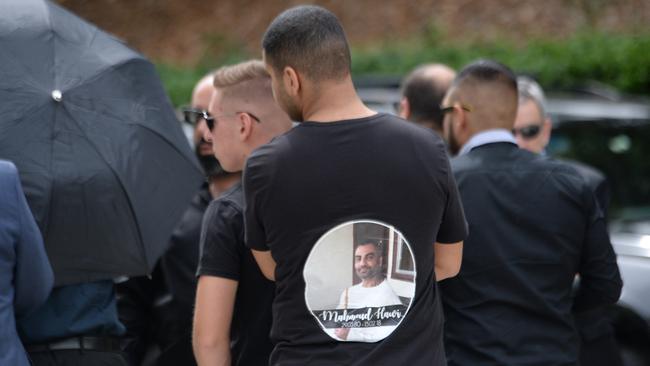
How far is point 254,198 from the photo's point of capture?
2.73 m

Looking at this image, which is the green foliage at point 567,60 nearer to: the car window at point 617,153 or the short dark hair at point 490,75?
the car window at point 617,153

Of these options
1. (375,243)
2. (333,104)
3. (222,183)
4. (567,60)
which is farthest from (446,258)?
(567,60)

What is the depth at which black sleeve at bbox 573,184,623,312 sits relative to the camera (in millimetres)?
3518

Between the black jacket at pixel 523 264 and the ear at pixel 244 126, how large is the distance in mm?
832

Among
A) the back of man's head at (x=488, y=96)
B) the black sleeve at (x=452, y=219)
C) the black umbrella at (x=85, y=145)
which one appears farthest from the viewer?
the back of man's head at (x=488, y=96)

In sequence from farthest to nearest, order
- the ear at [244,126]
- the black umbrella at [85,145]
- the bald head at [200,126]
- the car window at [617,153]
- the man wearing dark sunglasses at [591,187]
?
the car window at [617,153] → the bald head at [200,126] → the man wearing dark sunglasses at [591,187] → the black umbrella at [85,145] → the ear at [244,126]

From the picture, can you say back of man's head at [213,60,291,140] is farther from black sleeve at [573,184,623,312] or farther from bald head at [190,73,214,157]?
bald head at [190,73,214,157]

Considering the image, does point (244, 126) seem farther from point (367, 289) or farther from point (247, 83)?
point (367, 289)

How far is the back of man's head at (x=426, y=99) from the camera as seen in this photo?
16.2 feet

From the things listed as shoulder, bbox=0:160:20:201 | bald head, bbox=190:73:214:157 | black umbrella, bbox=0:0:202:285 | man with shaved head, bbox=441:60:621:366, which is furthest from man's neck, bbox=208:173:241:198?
shoulder, bbox=0:160:20:201

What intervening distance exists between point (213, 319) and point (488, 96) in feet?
4.91

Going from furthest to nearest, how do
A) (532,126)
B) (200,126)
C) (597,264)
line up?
(532,126)
(200,126)
(597,264)

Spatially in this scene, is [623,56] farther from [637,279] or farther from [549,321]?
[549,321]

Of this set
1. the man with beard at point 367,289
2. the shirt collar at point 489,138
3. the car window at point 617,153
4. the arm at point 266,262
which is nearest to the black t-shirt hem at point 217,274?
the arm at point 266,262
